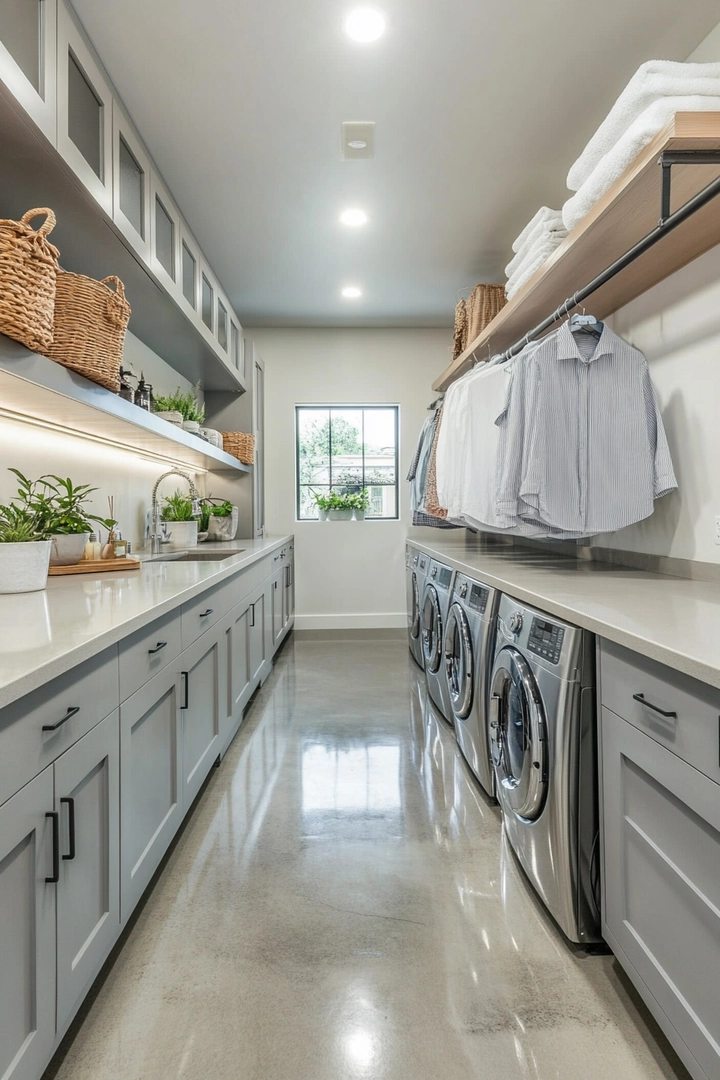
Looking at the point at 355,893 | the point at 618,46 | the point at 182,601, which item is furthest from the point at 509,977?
the point at 618,46

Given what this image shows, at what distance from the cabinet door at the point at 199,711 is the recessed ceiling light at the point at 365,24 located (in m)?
2.18

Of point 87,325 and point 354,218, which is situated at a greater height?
point 354,218

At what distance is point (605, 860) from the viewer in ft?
4.67

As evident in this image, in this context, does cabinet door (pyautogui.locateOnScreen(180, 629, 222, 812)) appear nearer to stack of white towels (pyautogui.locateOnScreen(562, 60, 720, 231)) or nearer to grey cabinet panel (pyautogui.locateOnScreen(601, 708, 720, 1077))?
grey cabinet panel (pyautogui.locateOnScreen(601, 708, 720, 1077))

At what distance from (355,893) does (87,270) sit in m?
2.48

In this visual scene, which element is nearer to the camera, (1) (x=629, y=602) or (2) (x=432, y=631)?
(1) (x=629, y=602)

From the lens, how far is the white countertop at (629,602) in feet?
3.74

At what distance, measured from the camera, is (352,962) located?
1530mm

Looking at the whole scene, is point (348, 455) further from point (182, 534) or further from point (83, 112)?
point (83, 112)

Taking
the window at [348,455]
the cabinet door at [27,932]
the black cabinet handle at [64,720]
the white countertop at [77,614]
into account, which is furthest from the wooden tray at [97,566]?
the window at [348,455]

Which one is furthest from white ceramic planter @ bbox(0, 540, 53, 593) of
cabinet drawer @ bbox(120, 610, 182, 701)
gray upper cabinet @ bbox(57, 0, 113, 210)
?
gray upper cabinet @ bbox(57, 0, 113, 210)

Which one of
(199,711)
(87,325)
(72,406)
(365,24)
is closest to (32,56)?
(87,325)

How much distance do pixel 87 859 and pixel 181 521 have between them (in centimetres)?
292

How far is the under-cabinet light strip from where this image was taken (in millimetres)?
2242
